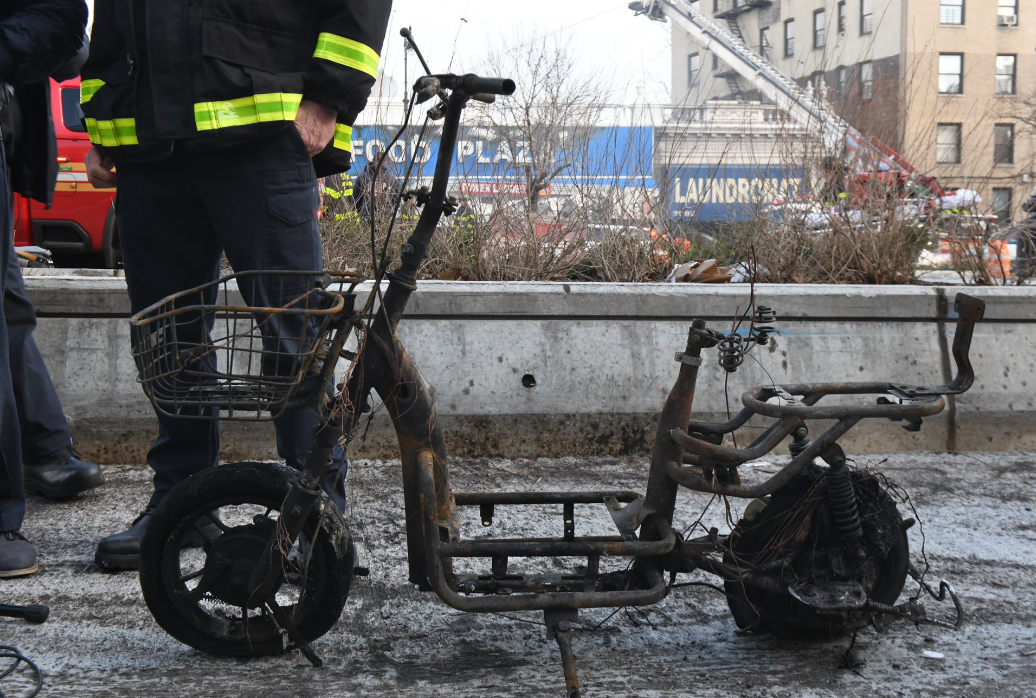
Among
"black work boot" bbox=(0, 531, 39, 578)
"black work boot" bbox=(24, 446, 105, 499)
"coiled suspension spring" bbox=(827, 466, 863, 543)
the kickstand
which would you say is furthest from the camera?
"black work boot" bbox=(24, 446, 105, 499)

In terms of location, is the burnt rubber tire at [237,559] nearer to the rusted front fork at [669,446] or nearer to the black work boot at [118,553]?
the black work boot at [118,553]

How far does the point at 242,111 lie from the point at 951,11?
43.7 m

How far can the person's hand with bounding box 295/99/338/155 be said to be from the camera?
2715mm

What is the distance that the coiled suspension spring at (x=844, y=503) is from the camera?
250 centimetres

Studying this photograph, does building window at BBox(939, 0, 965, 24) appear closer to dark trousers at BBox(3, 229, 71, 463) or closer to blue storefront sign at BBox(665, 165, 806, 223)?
blue storefront sign at BBox(665, 165, 806, 223)

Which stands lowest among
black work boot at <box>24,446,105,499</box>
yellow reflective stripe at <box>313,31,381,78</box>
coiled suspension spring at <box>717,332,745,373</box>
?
black work boot at <box>24,446,105,499</box>

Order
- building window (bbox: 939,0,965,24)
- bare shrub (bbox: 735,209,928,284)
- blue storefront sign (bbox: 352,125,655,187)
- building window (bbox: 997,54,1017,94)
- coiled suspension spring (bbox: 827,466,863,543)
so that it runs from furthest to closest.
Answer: building window (bbox: 997,54,1017,94), building window (bbox: 939,0,965,24), blue storefront sign (bbox: 352,125,655,187), bare shrub (bbox: 735,209,928,284), coiled suspension spring (bbox: 827,466,863,543)

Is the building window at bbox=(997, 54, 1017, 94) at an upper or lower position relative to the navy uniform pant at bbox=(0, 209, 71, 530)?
upper

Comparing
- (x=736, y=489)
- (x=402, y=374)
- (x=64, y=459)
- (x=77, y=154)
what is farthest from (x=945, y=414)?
(x=77, y=154)

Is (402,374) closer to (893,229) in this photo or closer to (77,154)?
(893,229)

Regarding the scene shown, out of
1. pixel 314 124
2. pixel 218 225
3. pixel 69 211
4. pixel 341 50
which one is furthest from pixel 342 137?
pixel 69 211

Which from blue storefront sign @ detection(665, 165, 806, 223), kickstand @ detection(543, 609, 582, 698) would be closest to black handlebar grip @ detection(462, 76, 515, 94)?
kickstand @ detection(543, 609, 582, 698)

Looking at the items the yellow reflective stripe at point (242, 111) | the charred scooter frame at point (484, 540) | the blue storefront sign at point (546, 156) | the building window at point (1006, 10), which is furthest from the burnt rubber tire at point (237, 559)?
the building window at point (1006, 10)

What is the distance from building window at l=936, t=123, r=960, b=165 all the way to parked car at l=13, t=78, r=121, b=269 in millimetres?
7277
